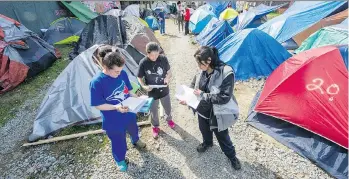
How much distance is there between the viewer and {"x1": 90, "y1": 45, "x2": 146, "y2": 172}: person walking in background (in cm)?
230

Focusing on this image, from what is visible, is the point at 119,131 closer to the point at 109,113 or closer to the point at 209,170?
the point at 109,113

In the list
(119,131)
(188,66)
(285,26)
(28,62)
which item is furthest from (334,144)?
(28,62)

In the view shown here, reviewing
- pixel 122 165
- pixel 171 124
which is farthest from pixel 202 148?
pixel 122 165

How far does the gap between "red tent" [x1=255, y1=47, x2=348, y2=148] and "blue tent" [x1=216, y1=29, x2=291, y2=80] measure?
1915mm

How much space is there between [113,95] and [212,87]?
1201 mm

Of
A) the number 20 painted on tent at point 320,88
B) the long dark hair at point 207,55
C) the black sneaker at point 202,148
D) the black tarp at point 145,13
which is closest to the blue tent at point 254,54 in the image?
the number 20 painted on tent at point 320,88

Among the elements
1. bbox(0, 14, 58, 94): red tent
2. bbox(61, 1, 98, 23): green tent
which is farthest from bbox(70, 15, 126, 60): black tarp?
bbox(61, 1, 98, 23): green tent

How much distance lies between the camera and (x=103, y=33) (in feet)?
23.5

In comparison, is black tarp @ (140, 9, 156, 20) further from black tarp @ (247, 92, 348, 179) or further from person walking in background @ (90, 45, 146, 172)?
person walking in background @ (90, 45, 146, 172)

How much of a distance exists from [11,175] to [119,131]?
196 centimetres

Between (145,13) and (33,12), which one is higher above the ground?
(33,12)

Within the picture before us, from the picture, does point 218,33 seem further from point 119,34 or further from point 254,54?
point 119,34

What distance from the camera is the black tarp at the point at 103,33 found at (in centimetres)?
685

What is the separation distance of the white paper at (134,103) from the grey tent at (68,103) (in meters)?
1.68
